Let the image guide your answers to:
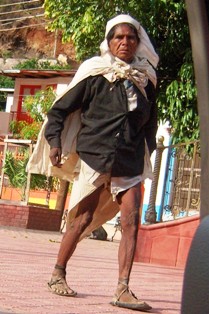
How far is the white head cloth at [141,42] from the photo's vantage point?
6.26 meters

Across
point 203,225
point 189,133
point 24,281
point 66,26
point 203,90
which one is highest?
point 66,26

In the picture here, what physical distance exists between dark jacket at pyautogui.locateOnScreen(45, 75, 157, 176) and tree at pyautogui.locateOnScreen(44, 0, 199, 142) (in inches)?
389

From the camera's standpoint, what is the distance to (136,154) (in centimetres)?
616

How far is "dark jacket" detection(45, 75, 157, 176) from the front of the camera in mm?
6090

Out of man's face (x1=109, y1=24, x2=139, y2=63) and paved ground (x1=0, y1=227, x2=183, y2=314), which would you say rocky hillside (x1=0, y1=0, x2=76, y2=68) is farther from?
man's face (x1=109, y1=24, x2=139, y2=63)

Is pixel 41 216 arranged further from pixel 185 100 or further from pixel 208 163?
pixel 208 163

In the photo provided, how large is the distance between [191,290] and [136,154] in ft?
13.8

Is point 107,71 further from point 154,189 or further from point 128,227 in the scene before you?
point 154,189

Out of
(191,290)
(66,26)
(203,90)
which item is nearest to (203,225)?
(191,290)

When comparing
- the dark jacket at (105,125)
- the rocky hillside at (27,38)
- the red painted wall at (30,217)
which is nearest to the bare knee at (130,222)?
the dark jacket at (105,125)

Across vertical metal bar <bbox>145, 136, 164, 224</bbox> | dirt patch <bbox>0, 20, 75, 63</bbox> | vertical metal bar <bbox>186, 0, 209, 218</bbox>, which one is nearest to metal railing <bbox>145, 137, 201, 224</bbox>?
vertical metal bar <bbox>145, 136, 164, 224</bbox>

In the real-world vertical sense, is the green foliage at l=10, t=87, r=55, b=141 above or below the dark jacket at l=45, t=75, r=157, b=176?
above

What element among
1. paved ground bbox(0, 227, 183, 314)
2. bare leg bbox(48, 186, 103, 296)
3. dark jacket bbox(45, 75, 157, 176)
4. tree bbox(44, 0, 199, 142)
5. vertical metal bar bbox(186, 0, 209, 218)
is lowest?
paved ground bbox(0, 227, 183, 314)

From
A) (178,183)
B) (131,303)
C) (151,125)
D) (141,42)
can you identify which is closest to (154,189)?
(178,183)
